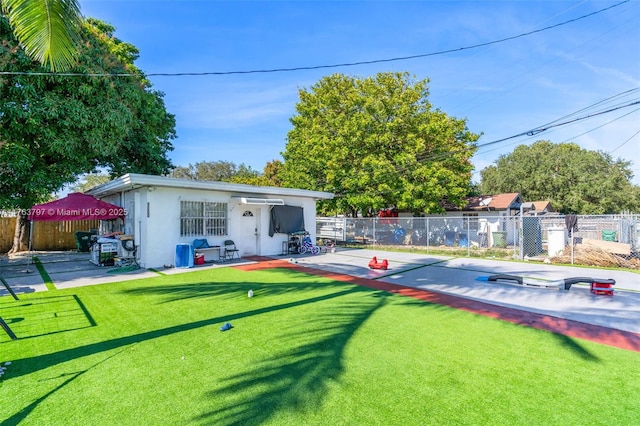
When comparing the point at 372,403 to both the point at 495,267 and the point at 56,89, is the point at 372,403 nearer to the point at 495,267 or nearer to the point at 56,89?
Answer: the point at 495,267

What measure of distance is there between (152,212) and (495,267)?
475 inches

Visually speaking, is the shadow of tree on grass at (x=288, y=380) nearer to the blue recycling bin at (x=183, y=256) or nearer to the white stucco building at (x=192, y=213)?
the blue recycling bin at (x=183, y=256)

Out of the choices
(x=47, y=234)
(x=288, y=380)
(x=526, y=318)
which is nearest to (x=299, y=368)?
(x=288, y=380)

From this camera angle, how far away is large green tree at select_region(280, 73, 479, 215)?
1902cm

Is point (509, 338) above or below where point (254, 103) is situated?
below

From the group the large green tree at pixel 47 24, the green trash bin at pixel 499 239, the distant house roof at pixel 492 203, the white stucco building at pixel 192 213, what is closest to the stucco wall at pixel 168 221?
the white stucco building at pixel 192 213

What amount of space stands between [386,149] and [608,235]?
1325 cm

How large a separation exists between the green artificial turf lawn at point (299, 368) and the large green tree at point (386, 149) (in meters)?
13.9

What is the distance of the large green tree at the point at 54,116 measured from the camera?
1023 centimetres

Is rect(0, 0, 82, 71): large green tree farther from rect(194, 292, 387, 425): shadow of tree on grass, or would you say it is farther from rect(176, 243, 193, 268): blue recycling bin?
rect(176, 243, 193, 268): blue recycling bin

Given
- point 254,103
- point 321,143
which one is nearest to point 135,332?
point 254,103

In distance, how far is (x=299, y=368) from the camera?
358 centimetres

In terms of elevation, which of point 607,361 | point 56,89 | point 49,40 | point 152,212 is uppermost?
point 56,89

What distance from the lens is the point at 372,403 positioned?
2918mm
